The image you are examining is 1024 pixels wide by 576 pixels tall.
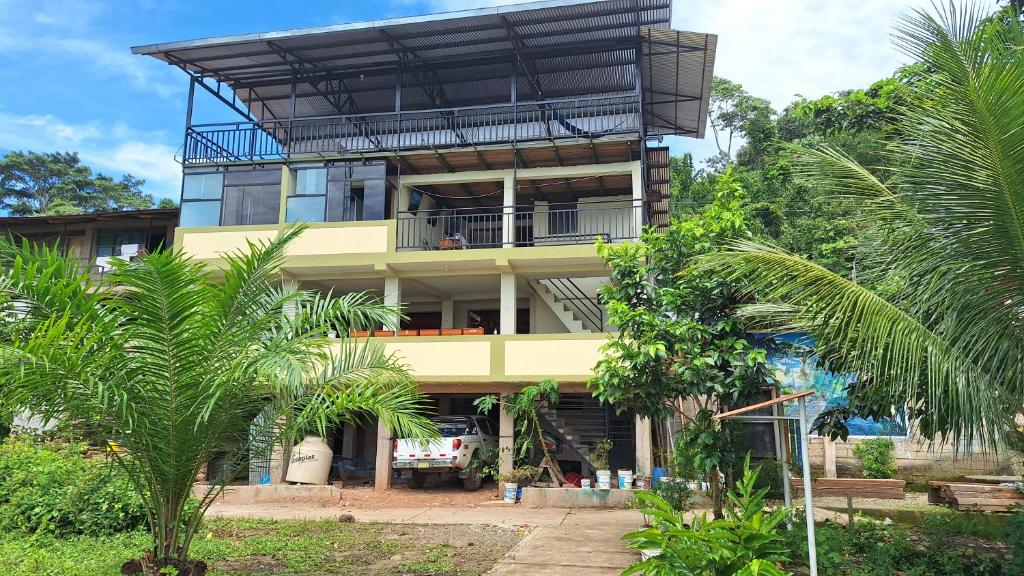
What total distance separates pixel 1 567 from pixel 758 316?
8.28 meters

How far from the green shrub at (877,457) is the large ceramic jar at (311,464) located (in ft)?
40.2

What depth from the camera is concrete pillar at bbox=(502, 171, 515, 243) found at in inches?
662

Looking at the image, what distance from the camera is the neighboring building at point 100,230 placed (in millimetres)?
21875

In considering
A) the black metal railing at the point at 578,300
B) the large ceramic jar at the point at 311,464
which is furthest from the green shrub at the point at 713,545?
the black metal railing at the point at 578,300

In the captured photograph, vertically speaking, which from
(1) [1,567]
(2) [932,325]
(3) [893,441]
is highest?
(2) [932,325]

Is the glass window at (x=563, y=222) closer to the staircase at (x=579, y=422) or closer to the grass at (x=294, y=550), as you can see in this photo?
the staircase at (x=579, y=422)

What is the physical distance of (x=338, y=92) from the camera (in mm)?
18906

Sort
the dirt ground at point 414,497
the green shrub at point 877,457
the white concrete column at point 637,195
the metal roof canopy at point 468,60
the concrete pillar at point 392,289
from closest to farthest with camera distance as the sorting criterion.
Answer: the dirt ground at point 414,497
the metal roof canopy at point 468,60
the green shrub at point 877,457
the white concrete column at point 637,195
the concrete pillar at point 392,289

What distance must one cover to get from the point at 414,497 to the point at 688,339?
868 cm

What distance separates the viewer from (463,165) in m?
17.7

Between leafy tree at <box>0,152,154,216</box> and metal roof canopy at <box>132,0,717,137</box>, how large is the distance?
2336 cm

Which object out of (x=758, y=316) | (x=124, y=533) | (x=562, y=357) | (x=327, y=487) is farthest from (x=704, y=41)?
(x=124, y=533)

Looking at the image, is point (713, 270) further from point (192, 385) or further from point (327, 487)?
point (327, 487)

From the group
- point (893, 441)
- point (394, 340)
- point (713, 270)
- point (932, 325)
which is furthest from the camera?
point (893, 441)
